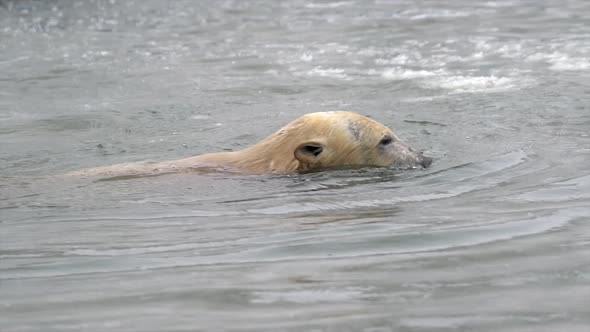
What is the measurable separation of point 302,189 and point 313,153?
0.68 m

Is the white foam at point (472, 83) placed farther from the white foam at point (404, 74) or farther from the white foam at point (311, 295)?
the white foam at point (311, 295)

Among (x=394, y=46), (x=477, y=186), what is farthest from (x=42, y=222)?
(x=394, y=46)

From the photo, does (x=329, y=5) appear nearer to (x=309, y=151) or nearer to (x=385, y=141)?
(x=385, y=141)

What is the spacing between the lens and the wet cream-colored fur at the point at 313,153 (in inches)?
315

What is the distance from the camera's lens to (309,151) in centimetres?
801

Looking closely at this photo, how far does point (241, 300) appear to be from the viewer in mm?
4605

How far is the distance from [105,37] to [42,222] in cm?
1054

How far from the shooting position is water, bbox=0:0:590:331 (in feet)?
14.8

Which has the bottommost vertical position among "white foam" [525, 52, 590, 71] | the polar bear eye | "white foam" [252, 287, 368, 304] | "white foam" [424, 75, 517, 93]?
"white foam" [525, 52, 590, 71]

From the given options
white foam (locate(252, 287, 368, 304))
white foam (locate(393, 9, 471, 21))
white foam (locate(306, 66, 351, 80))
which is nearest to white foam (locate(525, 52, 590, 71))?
white foam (locate(306, 66, 351, 80))

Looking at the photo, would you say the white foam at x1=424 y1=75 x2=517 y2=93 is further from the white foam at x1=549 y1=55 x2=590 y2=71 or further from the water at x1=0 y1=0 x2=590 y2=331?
the white foam at x1=549 y1=55 x2=590 y2=71

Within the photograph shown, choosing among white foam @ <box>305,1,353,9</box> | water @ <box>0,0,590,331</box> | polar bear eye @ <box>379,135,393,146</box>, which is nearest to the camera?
water @ <box>0,0,590,331</box>

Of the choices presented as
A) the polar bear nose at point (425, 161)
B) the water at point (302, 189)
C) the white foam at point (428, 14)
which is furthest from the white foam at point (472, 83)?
the white foam at point (428, 14)

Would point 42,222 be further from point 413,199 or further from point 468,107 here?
point 468,107
